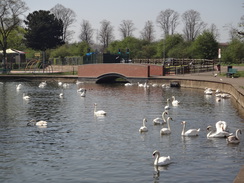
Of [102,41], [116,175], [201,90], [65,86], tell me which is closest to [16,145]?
[116,175]

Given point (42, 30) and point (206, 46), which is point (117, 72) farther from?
point (42, 30)

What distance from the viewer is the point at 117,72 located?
7256 centimetres

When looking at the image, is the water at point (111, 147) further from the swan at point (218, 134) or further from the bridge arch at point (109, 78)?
the bridge arch at point (109, 78)

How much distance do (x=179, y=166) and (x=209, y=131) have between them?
26.4 feet

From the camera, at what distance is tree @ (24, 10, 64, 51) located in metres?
107

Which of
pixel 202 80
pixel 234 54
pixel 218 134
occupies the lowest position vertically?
pixel 218 134

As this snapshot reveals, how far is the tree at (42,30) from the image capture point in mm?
107375

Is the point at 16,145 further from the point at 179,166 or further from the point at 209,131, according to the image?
the point at 209,131

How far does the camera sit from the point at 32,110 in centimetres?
3859

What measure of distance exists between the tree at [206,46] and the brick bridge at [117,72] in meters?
22.2

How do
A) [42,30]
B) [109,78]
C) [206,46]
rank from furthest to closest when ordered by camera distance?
[42,30] < [206,46] < [109,78]

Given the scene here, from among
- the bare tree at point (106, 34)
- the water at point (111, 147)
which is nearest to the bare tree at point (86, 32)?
the bare tree at point (106, 34)

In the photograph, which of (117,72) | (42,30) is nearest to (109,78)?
(117,72)

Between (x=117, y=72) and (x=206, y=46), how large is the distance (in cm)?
2678
